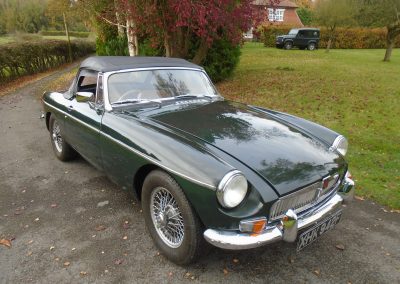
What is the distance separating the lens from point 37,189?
448 centimetres

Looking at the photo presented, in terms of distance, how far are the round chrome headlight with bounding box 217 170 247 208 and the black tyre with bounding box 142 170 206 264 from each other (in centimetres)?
34

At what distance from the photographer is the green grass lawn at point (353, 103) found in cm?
497

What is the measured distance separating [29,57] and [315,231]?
1760 cm

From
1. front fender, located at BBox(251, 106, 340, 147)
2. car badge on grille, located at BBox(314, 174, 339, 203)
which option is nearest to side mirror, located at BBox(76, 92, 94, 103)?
front fender, located at BBox(251, 106, 340, 147)

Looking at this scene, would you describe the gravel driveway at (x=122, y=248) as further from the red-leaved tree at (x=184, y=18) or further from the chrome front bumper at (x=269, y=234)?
the red-leaved tree at (x=184, y=18)

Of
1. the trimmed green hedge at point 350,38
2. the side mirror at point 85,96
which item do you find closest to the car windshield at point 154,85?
the side mirror at point 85,96

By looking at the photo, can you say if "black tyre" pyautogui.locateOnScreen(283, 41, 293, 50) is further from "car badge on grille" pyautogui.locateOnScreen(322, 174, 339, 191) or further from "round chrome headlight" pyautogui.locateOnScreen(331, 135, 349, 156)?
"car badge on grille" pyautogui.locateOnScreen(322, 174, 339, 191)

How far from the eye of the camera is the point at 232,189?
2477 millimetres

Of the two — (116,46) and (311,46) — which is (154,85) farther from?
(311,46)

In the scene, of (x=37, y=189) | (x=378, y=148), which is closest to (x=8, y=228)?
(x=37, y=189)

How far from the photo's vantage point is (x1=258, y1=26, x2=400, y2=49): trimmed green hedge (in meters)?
30.1

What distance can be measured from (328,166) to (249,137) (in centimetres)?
74

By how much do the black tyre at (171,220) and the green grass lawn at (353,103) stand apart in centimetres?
266

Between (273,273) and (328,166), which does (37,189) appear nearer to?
(273,273)
